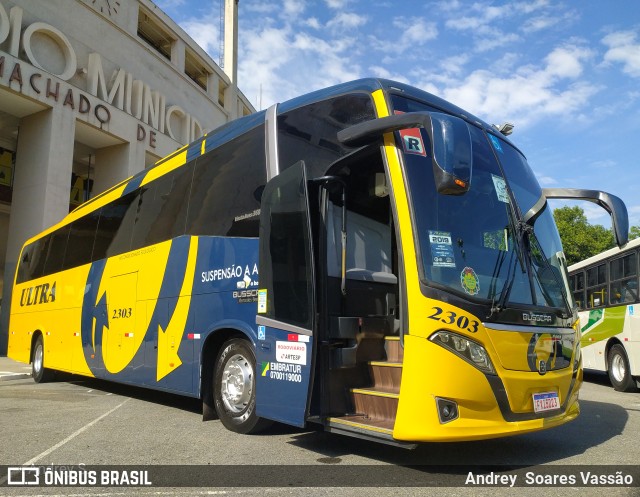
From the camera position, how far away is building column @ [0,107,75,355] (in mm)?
19938

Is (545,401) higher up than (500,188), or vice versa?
(500,188)

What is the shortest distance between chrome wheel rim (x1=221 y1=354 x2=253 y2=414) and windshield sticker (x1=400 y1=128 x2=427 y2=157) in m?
2.78

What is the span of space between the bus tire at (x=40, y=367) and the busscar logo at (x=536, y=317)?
11.0 metres

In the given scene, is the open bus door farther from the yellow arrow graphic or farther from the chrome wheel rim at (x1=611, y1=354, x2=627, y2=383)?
the chrome wheel rim at (x1=611, y1=354, x2=627, y2=383)

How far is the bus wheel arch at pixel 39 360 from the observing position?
39.8 feet

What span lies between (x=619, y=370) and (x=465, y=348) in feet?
29.4

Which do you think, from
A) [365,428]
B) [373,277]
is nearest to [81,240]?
[373,277]

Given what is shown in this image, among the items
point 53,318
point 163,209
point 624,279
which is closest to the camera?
point 163,209

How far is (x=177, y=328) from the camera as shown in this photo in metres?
7.02

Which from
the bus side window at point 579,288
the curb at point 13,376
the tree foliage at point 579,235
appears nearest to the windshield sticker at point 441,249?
the bus side window at point 579,288

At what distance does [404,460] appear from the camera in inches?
187

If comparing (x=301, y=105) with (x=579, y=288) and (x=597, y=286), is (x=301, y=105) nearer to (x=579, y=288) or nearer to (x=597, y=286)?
(x=597, y=286)

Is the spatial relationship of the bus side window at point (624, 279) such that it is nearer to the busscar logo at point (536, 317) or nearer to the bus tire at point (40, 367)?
the busscar logo at point (536, 317)

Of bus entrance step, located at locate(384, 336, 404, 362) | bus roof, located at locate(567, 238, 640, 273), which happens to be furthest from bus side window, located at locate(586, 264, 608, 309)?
bus entrance step, located at locate(384, 336, 404, 362)
